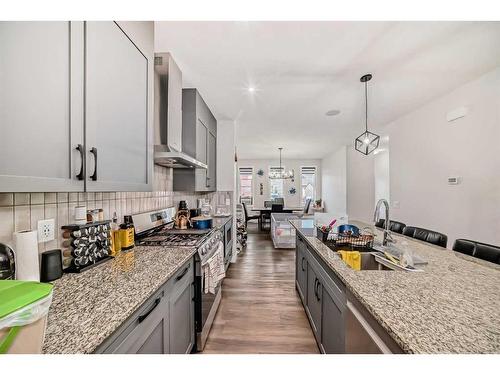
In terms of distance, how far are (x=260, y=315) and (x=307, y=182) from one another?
7552 millimetres

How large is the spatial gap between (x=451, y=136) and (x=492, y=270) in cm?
253

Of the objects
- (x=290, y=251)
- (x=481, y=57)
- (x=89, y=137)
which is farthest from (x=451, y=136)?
(x=89, y=137)

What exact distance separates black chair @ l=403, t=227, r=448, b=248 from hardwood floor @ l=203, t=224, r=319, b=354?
4.69 ft

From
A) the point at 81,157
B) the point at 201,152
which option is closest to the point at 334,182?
the point at 201,152

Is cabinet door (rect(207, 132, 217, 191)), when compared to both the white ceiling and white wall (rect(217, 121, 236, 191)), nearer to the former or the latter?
white wall (rect(217, 121, 236, 191))

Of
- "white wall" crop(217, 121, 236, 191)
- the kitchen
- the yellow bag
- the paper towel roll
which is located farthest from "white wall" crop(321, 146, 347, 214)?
the paper towel roll

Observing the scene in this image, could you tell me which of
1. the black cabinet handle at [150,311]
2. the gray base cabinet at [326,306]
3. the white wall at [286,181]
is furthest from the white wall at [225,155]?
the white wall at [286,181]

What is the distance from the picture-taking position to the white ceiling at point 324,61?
5.57 ft

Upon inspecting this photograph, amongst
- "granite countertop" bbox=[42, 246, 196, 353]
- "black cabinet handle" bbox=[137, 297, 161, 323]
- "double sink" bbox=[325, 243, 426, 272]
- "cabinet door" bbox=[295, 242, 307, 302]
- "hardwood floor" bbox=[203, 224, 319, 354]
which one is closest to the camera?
"granite countertop" bbox=[42, 246, 196, 353]

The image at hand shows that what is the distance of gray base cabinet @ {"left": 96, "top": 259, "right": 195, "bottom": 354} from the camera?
2.51 feet

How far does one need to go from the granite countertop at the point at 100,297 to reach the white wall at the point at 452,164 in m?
3.38

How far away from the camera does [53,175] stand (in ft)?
2.58
